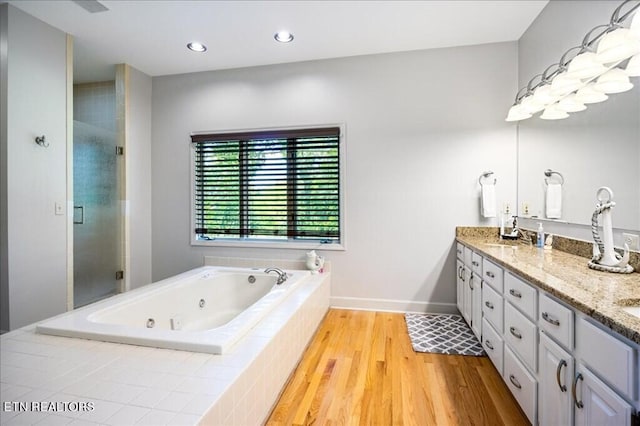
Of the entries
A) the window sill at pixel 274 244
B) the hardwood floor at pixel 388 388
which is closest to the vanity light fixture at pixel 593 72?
the hardwood floor at pixel 388 388

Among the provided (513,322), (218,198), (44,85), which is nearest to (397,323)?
(513,322)

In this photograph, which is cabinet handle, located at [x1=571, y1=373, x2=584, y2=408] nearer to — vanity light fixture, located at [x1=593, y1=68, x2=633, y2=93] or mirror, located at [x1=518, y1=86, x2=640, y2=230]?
mirror, located at [x1=518, y1=86, x2=640, y2=230]

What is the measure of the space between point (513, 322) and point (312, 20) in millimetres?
2661

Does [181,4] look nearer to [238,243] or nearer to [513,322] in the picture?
[238,243]

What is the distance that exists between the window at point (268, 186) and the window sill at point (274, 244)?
0.09 feet

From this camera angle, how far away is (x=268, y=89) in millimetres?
3283

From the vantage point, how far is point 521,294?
4.83ft

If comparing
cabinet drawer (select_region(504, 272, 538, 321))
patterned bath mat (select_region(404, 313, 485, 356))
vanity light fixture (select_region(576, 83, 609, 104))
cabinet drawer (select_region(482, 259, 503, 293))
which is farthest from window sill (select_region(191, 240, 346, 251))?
vanity light fixture (select_region(576, 83, 609, 104))

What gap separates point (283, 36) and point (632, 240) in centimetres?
294

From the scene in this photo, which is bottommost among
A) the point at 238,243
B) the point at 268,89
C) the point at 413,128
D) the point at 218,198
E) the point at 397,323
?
the point at 397,323

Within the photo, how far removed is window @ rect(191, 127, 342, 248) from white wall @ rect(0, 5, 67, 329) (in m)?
1.24

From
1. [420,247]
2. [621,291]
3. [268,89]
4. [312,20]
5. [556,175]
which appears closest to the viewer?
[621,291]

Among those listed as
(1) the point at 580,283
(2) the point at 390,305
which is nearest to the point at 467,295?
(2) the point at 390,305

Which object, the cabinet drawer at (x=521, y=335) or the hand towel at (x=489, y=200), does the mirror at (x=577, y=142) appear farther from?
the cabinet drawer at (x=521, y=335)
